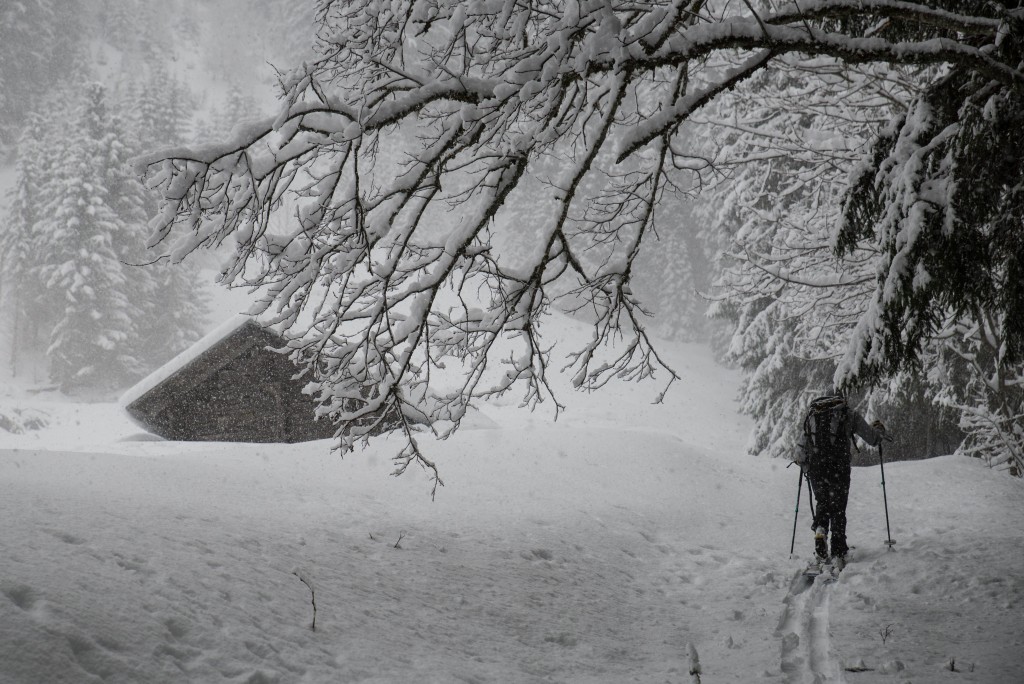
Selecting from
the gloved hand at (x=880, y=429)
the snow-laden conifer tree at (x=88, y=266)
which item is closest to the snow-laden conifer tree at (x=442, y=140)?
the gloved hand at (x=880, y=429)

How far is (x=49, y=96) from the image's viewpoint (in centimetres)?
5334

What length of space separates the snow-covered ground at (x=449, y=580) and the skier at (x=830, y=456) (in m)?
0.44

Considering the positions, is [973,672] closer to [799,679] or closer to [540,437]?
[799,679]

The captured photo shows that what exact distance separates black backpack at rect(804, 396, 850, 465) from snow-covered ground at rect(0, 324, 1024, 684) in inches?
44.3

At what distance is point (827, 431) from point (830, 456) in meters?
0.28

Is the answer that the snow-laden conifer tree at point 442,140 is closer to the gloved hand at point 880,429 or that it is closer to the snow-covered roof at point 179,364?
the gloved hand at point 880,429

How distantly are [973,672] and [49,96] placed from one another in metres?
68.4

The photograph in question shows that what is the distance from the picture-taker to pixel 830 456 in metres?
7.11

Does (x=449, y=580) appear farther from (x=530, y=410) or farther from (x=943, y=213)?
(x=943, y=213)

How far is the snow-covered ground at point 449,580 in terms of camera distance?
122 inches

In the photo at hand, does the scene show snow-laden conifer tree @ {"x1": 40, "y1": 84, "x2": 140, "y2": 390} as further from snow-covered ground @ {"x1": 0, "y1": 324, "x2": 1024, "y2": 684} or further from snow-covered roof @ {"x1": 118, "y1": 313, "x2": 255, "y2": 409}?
snow-covered ground @ {"x1": 0, "y1": 324, "x2": 1024, "y2": 684}

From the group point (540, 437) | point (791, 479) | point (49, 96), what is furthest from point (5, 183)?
point (791, 479)

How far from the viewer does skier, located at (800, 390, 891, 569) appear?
689cm

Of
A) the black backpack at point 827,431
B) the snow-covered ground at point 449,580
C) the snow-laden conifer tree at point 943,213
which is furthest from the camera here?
the black backpack at point 827,431
